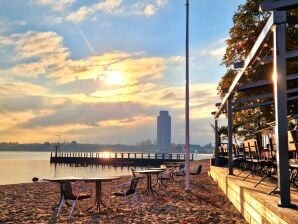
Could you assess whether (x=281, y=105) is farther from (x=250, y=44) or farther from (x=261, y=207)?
(x=250, y=44)

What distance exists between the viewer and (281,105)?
5.07 m

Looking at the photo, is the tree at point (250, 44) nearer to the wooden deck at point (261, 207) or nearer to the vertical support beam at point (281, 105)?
the wooden deck at point (261, 207)

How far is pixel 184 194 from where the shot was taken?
1115 centimetres

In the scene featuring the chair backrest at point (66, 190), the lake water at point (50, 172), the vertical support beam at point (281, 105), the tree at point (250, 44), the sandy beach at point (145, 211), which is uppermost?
the tree at point (250, 44)

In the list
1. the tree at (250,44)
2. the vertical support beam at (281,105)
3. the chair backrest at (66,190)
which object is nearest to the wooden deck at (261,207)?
the vertical support beam at (281,105)

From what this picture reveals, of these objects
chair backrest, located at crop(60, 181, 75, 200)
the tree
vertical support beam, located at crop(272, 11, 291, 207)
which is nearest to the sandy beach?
chair backrest, located at crop(60, 181, 75, 200)

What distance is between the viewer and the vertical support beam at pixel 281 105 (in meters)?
5.04

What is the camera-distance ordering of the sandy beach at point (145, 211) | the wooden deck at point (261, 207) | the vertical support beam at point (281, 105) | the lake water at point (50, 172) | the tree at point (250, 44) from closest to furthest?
the wooden deck at point (261, 207) < the vertical support beam at point (281, 105) < the sandy beach at point (145, 211) < the tree at point (250, 44) < the lake water at point (50, 172)

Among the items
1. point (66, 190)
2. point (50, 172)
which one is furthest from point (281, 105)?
point (50, 172)

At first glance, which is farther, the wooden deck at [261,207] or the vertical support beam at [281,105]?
the vertical support beam at [281,105]

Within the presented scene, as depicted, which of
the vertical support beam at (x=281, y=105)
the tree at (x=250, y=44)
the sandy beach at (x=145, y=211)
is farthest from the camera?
the tree at (x=250, y=44)

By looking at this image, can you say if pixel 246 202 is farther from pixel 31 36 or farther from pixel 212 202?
pixel 31 36

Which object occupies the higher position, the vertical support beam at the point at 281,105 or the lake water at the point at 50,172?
the vertical support beam at the point at 281,105

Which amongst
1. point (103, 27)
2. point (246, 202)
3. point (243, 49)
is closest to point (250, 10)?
point (243, 49)
